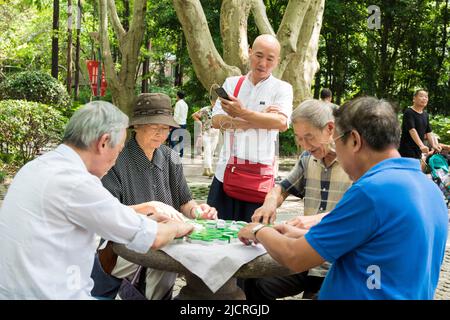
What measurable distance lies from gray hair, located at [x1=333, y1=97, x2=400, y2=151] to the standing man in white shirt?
12154mm

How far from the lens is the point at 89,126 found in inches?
107

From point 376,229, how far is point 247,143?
92.6 inches

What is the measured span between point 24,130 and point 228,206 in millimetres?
8592

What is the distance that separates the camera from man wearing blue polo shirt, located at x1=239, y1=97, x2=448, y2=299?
2289 millimetres

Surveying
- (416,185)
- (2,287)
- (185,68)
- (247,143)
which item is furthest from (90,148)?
(185,68)

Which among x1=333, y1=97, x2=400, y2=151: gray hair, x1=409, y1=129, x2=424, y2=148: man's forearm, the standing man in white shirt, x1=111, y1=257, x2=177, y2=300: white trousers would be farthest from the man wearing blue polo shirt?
the standing man in white shirt

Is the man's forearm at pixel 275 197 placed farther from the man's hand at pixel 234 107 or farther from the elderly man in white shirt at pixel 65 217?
the elderly man in white shirt at pixel 65 217

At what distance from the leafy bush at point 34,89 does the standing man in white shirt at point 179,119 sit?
6769 mm

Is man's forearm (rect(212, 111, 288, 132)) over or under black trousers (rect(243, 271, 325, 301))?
over

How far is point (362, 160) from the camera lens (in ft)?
8.13

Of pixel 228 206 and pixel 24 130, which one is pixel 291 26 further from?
pixel 24 130

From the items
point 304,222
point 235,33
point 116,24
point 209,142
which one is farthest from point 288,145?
point 304,222

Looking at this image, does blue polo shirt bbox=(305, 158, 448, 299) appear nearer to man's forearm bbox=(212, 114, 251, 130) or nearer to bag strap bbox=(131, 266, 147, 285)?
bag strap bbox=(131, 266, 147, 285)

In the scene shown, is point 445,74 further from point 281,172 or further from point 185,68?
point 281,172
